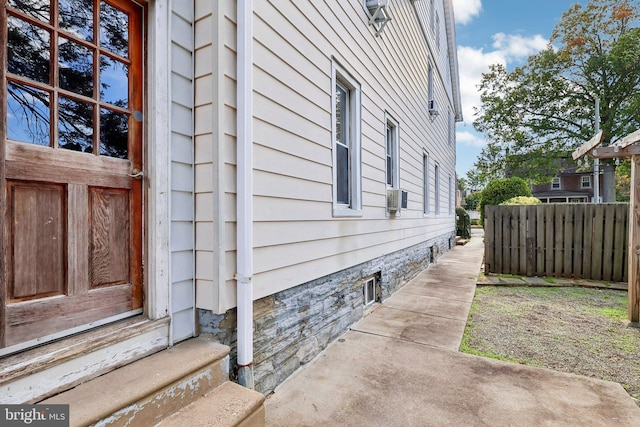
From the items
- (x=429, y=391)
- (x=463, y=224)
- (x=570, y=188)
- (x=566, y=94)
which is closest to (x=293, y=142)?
(x=429, y=391)

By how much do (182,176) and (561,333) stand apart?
164 inches

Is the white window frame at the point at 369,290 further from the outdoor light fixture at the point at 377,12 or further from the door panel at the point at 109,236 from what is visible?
the outdoor light fixture at the point at 377,12

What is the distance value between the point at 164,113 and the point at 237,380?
1.76 m

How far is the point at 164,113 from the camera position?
1875mm

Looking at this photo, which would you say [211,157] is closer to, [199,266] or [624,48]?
[199,266]

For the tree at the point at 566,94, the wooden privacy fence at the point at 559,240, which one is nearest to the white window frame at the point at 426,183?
the wooden privacy fence at the point at 559,240

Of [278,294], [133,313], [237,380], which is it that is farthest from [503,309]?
[133,313]

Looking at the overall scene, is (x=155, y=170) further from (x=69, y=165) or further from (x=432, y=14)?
(x=432, y=14)

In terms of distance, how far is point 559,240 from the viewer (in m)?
6.15

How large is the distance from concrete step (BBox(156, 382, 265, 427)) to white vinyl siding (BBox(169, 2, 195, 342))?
1.41 feet

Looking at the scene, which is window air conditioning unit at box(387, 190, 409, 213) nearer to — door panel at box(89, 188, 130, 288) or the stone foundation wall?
the stone foundation wall

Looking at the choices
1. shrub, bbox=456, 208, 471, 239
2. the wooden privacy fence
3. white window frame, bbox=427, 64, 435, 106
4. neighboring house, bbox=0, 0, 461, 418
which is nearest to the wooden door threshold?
neighboring house, bbox=0, 0, 461, 418

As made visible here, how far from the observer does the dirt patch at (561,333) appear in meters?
2.74

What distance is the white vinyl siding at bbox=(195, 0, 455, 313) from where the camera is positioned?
1.98 meters
